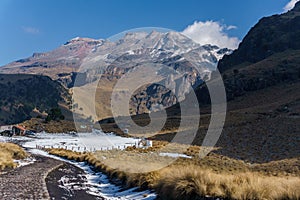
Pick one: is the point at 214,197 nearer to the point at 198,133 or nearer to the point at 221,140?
the point at 221,140

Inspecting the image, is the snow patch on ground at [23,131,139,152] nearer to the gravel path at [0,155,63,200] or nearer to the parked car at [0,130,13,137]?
the parked car at [0,130,13,137]

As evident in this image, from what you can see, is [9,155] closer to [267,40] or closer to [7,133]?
[7,133]

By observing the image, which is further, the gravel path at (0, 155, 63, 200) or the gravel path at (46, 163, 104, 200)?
the gravel path at (46, 163, 104, 200)

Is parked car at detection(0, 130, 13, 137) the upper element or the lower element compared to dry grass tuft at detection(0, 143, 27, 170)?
upper

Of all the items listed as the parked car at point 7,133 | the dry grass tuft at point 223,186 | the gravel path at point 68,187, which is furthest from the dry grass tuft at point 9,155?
the parked car at point 7,133

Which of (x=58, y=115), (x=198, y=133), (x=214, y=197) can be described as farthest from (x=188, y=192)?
(x=58, y=115)

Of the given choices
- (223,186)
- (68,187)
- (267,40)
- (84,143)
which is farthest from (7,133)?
(267,40)

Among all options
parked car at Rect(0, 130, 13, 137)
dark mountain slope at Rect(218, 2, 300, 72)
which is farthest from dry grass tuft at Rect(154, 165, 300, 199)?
dark mountain slope at Rect(218, 2, 300, 72)

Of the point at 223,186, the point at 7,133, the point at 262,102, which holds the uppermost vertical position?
the point at 262,102

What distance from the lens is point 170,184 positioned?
36.9ft

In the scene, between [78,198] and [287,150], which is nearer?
[78,198]

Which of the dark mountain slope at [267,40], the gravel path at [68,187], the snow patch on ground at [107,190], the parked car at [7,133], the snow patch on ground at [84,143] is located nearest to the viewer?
the snow patch on ground at [107,190]

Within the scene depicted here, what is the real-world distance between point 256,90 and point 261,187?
98.8 meters

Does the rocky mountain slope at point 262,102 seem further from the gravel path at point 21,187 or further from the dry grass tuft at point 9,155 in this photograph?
the dry grass tuft at point 9,155
